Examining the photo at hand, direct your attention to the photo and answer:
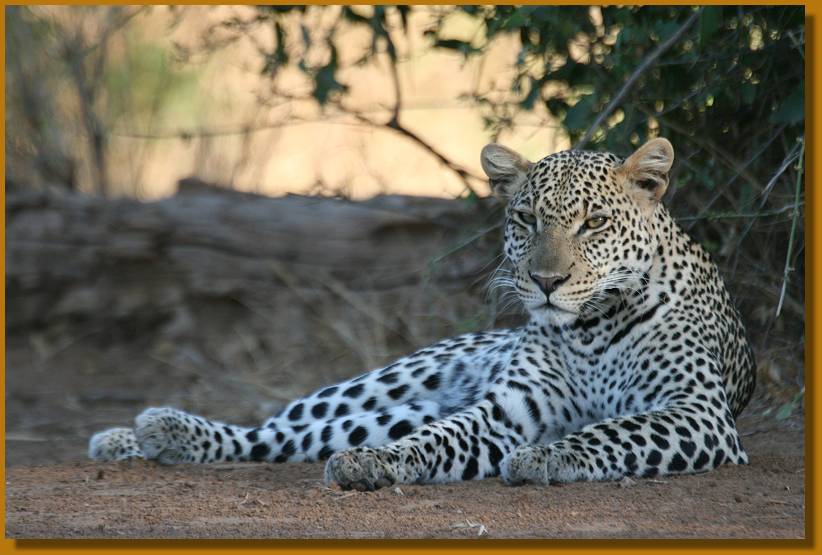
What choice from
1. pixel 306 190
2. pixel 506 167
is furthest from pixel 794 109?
pixel 306 190

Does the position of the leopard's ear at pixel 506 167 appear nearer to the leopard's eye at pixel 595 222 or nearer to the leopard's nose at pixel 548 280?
the leopard's eye at pixel 595 222

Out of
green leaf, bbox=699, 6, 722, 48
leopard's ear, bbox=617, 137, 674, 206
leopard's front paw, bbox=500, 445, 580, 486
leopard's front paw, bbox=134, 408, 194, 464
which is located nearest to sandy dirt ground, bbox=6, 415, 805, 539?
leopard's front paw, bbox=500, 445, 580, 486

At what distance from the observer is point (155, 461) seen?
726 cm

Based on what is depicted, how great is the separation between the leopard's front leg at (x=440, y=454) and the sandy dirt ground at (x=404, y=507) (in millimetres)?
99

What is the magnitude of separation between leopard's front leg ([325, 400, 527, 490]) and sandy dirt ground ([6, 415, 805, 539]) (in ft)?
0.32

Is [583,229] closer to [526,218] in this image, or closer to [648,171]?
[526,218]

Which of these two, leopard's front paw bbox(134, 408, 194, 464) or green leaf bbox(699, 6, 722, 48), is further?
leopard's front paw bbox(134, 408, 194, 464)

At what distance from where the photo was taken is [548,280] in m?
6.25

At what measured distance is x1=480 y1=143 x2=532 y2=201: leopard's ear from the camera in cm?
692

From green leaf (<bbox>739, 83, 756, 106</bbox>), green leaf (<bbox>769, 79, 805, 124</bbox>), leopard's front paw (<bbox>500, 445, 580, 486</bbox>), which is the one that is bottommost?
leopard's front paw (<bbox>500, 445, 580, 486</bbox>)

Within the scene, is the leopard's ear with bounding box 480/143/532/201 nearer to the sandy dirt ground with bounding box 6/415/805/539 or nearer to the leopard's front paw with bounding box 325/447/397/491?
the sandy dirt ground with bounding box 6/415/805/539

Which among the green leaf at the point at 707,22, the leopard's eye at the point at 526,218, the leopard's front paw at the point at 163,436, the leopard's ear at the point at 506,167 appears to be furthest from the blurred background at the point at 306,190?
the leopard's front paw at the point at 163,436

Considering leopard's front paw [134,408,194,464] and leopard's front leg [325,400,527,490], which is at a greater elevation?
leopard's front paw [134,408,194,464]

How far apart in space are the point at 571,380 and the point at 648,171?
3.70ft
